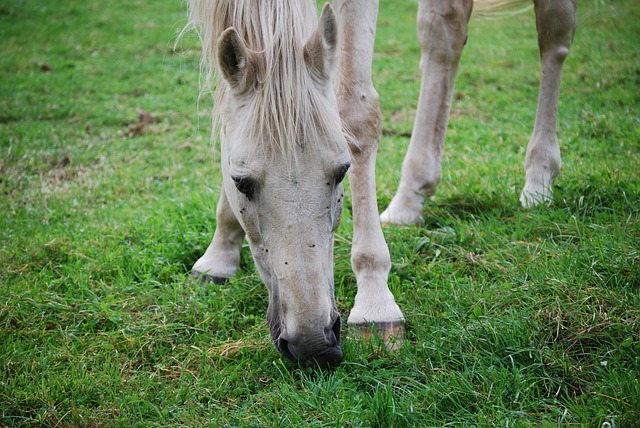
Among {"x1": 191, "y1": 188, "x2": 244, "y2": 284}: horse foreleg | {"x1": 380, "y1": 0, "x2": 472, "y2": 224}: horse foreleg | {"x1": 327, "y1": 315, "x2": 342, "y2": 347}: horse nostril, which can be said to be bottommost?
{"x1": 191, "y1": 188, "x2": 244, "y2": 284}: horse foreleg

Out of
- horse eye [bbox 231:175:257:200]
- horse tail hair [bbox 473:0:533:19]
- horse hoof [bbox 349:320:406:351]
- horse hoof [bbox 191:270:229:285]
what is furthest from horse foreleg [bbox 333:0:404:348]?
horse tail hair [bbox 473:0:533:19]

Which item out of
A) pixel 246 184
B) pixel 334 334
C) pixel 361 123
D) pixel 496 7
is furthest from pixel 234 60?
pixel 496 7

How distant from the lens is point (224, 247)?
3566mm

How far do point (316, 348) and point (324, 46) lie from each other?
3.88ft

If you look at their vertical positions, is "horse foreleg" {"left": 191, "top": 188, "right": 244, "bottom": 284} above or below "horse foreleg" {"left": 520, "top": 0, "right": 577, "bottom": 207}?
→ below

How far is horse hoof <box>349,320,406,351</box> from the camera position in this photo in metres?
2.63

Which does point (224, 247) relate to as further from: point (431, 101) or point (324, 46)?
point (431, 101)

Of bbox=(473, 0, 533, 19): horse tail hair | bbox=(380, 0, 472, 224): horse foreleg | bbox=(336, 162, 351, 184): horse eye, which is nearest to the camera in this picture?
bbox=(336, 162, 351, 184): horse eye

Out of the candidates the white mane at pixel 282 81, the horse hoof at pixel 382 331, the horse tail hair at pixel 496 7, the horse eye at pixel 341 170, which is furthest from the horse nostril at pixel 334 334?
the horse tail hair at pixel 496 7

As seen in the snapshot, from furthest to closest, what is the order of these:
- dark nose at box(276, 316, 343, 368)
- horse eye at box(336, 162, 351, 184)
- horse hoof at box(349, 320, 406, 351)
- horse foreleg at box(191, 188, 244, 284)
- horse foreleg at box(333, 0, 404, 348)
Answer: horse foreleg at box(191, 188, 244, 284), horse foreleg at box(333, 0, 404, 348), horse hoof at box(349, 320, 406, 351), horse eye at box(336, 162, 351, 184), dark nose at box(276, 316, 343, 368)

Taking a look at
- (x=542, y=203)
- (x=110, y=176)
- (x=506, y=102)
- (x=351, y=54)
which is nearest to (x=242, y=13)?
(x=351, y=54)

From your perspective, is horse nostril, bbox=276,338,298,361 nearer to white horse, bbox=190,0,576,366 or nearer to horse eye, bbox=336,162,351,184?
white horse, bbox=190,0,576,366

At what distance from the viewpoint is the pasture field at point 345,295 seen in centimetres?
226

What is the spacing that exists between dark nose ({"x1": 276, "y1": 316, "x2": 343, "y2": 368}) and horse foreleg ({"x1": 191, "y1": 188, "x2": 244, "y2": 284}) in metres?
1.25
